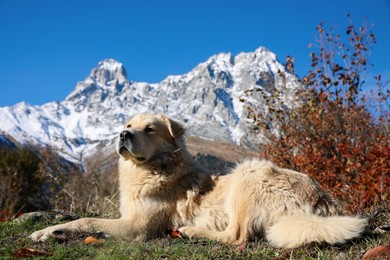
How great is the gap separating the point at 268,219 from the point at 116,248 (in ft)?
5.82

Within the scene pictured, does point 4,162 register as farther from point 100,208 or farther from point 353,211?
point 353,211

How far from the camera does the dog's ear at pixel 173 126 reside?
617 centimetres

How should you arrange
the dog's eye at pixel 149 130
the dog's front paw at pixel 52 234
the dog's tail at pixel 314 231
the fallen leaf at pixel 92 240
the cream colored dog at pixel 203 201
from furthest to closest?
the dog's eye at pixel 149 130 < the dog's front paw at pixel 52 234 < the fallen leaf at pixel 92 240 < the cream colored dog at pixel 203 201 < the dog's tail at pixel 314 231

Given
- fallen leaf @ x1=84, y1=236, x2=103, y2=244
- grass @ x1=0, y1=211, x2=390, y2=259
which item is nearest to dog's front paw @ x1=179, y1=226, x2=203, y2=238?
grass @ x1=0, y1=211, x2=390, y2=259

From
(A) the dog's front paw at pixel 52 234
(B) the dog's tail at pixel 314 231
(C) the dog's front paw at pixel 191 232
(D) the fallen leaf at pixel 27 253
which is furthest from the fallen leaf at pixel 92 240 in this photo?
(B) the dog's tail at pixel 314 231

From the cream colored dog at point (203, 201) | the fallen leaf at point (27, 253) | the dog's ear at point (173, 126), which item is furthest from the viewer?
the dog's ear at point (173, 126)

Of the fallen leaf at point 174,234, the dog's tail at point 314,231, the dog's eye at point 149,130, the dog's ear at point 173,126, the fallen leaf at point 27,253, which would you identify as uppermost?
the dog's ear at point 173,126

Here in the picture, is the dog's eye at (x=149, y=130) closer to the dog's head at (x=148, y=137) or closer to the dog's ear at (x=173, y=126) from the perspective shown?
the dog's head at (x=148, y=137)

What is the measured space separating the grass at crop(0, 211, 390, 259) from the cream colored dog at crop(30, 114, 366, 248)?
0.45ft

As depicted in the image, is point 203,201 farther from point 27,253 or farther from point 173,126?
point 27,253

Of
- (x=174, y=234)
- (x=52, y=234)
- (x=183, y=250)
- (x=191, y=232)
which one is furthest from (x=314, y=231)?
(x=52, y=234)

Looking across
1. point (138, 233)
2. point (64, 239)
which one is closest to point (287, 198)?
point (138, 233)

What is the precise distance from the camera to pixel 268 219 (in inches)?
194

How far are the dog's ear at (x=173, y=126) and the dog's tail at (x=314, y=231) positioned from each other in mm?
2303
